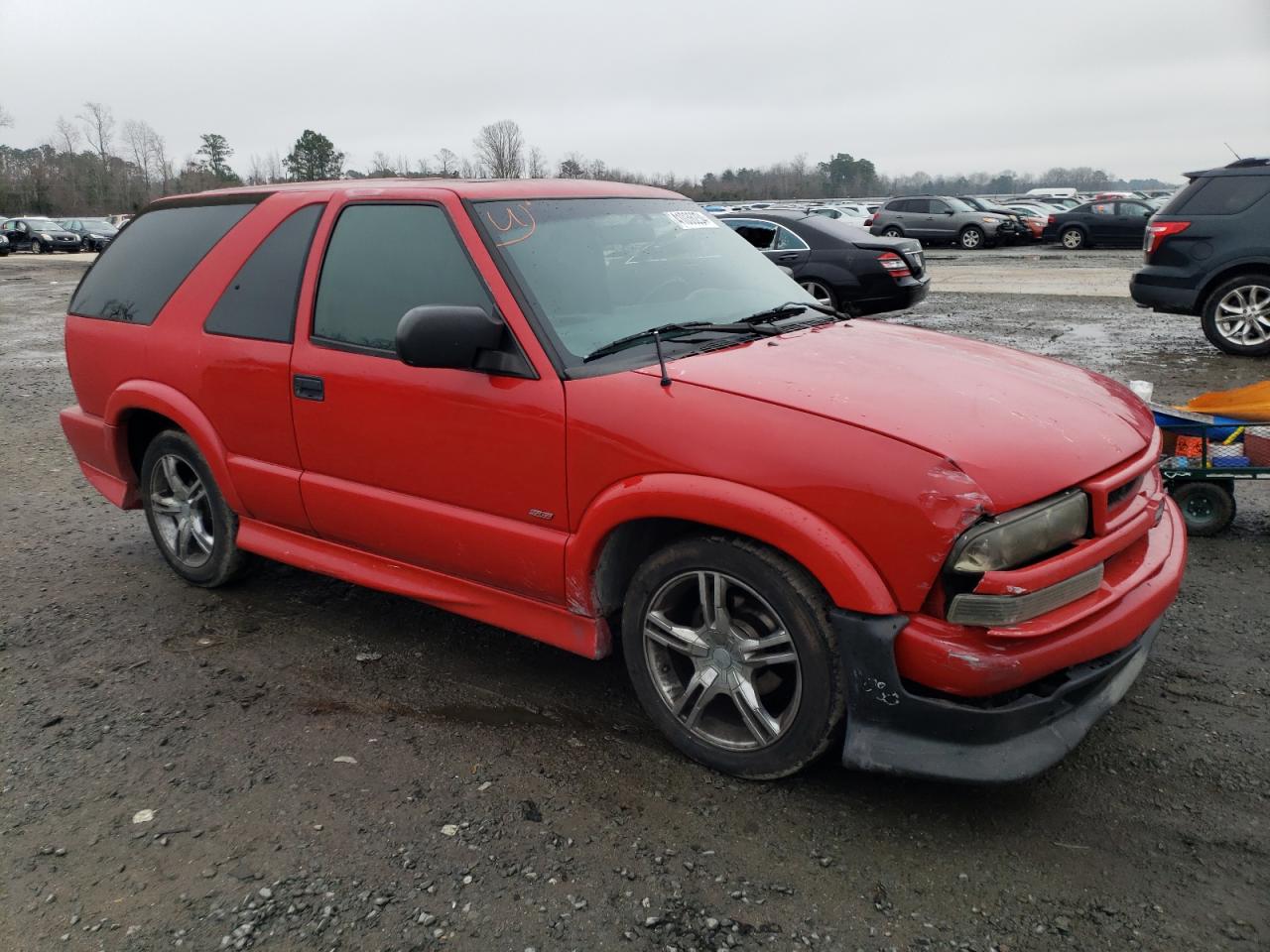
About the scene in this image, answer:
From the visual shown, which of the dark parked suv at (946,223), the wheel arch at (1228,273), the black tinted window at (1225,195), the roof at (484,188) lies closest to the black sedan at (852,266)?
the black tinted window at (1225,195)

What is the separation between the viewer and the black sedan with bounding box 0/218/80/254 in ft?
136

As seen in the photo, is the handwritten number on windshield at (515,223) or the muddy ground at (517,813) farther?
the handwritten number on windshield at (515,223)

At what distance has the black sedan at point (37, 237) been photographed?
41.3 meters

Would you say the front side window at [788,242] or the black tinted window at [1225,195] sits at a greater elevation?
the black tinted window at [1225,195]

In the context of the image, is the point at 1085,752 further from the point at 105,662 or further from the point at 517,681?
the point at 105,662

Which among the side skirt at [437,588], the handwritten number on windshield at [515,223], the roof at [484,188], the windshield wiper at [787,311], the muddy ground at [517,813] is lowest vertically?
the muddy ground at [517,813]

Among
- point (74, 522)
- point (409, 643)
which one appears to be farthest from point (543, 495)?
point (74, 522)

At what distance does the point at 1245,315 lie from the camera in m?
9.94

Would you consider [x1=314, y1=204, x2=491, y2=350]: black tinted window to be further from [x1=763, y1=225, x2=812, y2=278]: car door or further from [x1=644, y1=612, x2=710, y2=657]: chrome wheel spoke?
[x1=763, y1=225, x2=812, y2=278]: car door

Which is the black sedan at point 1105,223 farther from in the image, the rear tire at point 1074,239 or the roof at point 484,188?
the roof at point 484,188

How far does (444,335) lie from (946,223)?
3054cm

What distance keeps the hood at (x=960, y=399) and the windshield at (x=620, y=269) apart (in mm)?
315

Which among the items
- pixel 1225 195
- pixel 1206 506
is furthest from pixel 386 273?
pixel 1225 195

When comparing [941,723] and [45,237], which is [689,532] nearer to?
[941,723]
